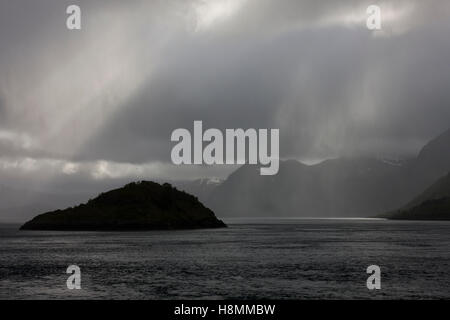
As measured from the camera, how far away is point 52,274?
74875mm

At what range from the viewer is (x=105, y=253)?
Answer: 11344 cm

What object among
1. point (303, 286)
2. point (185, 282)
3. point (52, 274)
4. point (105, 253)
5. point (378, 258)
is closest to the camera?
point (303, 286)
